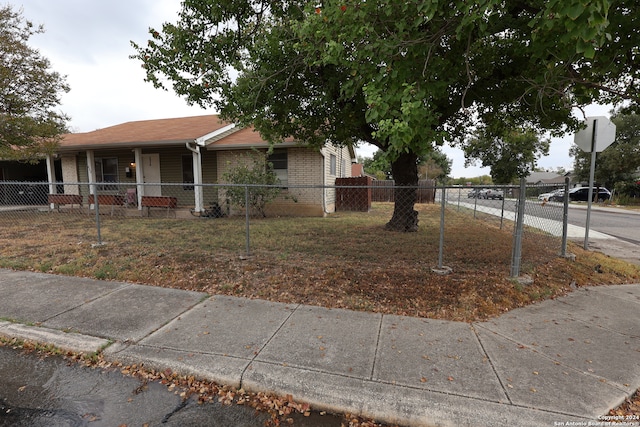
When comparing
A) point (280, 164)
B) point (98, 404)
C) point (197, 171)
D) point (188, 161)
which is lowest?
point (98, 404)

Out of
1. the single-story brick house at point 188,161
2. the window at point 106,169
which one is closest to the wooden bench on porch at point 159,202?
the single-story brick house at point 188,161

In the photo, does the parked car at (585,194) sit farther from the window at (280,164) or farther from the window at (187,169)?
the window at (187,169)

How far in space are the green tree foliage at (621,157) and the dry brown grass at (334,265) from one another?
2733cm

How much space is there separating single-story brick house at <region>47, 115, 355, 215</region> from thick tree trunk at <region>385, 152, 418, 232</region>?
3.70 metres

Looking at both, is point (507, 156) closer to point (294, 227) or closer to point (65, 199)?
point (294, 227)

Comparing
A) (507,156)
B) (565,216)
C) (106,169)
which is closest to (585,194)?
(507,156)

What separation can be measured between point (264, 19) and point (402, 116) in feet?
17.0

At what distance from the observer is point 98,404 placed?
7.76ft

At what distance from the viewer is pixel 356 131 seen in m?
7.72

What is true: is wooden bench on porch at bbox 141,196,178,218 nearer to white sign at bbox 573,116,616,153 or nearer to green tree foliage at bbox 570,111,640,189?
white sign at bbox 573,116,616,153

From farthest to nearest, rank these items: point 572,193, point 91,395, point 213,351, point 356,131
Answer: point 572,193, point 356,131, point 213,351, point 91,395

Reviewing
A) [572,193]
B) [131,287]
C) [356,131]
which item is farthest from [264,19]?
[572,193]

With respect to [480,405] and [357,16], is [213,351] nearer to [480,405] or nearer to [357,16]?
[480,405]

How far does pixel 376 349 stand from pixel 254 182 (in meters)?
9.16
